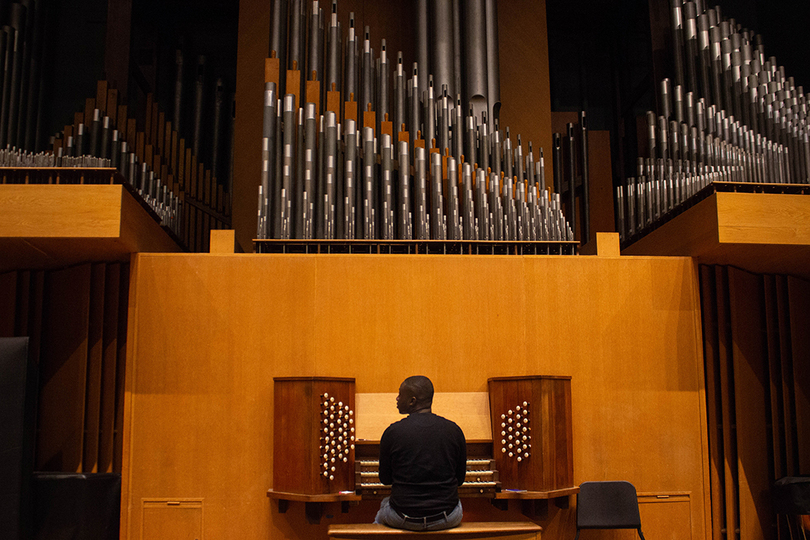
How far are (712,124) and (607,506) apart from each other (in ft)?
11.2

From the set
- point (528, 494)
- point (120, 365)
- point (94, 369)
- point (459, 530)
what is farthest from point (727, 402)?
point (94, 369)

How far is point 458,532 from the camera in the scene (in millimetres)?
3838

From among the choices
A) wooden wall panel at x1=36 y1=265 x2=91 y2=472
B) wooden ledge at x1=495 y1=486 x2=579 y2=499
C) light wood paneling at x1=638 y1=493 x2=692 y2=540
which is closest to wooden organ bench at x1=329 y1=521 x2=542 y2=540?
wooden ledge at x1=495 y1=486 x2=579 y2=499

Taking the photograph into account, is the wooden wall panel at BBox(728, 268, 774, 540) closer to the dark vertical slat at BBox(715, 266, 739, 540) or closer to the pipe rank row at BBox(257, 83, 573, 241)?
the dark vertical slat at BBox(715, 266, 739, 540)

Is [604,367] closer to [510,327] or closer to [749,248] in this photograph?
[510,327]

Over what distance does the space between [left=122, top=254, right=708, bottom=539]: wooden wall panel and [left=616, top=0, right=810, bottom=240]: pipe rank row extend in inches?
36.0

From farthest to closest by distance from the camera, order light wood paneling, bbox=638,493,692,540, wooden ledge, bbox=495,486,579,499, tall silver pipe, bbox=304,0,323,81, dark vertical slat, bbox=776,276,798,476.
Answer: tall silver pipe, bbox=304,0,323,81
dark vertical slat, bbox=776,276,798,476
light wood paneling, bbox=638,493,692,540
wooden ledge, bbox=495,486,579,499

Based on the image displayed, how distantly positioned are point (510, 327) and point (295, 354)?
1.66 m

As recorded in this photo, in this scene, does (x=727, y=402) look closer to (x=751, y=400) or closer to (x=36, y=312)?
(x=751, y=400)

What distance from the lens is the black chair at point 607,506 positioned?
4965 millimetres

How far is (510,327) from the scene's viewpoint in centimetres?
556

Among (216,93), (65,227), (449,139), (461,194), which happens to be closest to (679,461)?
(461,194)

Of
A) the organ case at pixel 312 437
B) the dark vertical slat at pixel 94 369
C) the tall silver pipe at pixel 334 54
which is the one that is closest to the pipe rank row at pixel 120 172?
the dark vertical slat at pixel 94 369

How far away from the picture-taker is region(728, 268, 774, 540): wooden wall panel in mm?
5523
